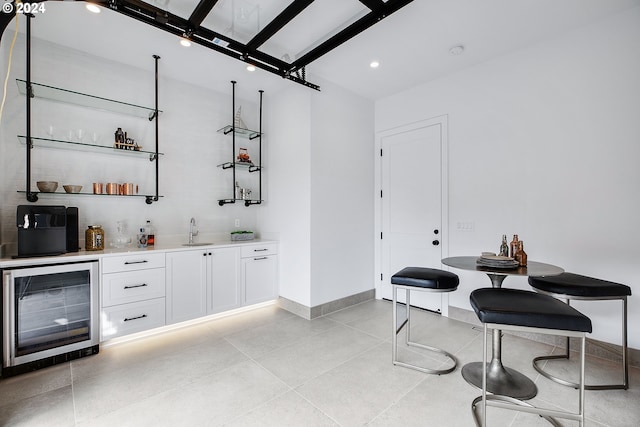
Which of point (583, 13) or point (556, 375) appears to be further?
point (583, 13)

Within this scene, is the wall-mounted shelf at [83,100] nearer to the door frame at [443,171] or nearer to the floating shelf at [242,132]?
the floating shelf at [242,132]

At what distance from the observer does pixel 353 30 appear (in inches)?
95.8

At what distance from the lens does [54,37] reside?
2.73 m

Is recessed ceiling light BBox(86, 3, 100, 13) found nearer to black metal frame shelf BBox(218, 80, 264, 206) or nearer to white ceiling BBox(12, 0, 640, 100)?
white ceiling BBox(12, 0, 640, 100)

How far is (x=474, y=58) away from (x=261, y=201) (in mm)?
3119

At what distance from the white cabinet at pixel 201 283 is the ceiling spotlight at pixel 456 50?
3255mm

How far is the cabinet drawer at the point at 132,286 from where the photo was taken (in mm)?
2596

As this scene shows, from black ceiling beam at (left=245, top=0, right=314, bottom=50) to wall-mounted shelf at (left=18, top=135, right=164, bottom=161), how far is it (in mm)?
1662

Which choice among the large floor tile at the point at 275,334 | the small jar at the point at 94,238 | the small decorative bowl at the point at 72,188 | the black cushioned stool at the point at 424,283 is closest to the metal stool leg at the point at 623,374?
the black cushioned stool at the point at 424,283

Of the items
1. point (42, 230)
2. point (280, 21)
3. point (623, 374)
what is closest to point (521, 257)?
point (623, 374)

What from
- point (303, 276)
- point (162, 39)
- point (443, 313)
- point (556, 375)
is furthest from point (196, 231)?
point (556, 375)

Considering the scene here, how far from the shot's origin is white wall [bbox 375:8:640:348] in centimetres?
A: 241

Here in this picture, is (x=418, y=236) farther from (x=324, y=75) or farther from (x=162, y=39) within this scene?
(x=162, y=39)

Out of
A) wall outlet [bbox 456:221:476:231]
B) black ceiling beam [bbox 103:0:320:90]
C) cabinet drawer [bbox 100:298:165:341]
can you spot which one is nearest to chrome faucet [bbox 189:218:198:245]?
cabinet drawer [bbox 100:298:165:341]
